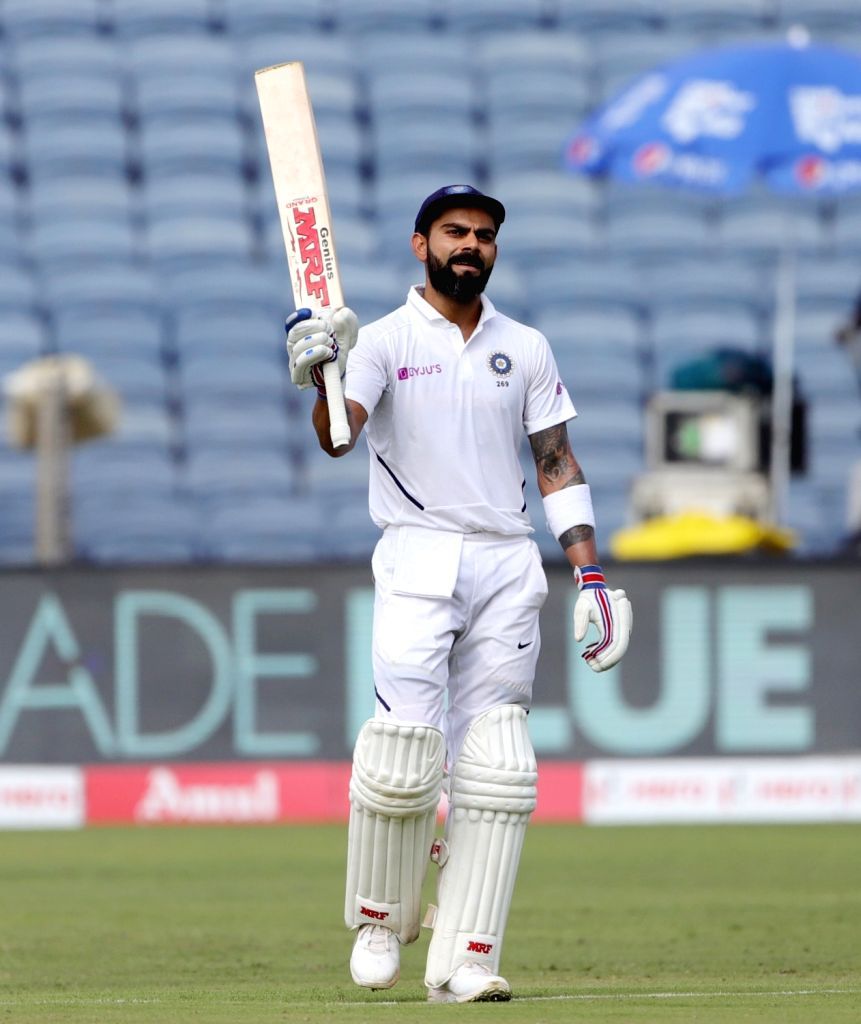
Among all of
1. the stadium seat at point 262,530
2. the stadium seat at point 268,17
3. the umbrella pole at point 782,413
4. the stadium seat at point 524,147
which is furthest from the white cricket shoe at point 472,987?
the stadium seat at point 268,17

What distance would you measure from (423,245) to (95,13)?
12680 mm

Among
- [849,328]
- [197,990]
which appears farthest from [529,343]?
[849,328]

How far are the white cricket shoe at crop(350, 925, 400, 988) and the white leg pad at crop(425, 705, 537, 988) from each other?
103mm

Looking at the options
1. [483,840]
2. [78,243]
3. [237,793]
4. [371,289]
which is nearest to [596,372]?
[371,289]

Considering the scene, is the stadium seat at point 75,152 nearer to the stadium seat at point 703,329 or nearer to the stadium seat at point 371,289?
the stadium seat at point 371,289

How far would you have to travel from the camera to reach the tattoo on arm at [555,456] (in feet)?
16.4

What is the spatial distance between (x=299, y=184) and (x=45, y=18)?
41.0 feet

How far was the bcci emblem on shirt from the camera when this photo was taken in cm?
486

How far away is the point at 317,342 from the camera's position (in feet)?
15.0

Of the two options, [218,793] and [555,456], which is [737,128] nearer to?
[218,793]

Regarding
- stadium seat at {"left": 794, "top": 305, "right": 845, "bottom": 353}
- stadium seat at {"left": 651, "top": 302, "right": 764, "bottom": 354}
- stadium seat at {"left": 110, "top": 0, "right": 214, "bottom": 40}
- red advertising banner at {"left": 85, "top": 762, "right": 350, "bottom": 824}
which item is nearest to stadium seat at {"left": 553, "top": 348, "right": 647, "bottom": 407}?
stadium seat at {"left": 651, "top": 302, "right": 764, "bottom": 354}

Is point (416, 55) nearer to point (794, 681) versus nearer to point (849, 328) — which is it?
point (849, 328)

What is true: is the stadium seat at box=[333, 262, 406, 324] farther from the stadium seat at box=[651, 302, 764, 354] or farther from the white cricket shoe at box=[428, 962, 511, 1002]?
the white cricket shoe at box=[428, 962, 511, 1002]

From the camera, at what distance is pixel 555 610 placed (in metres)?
10.9
